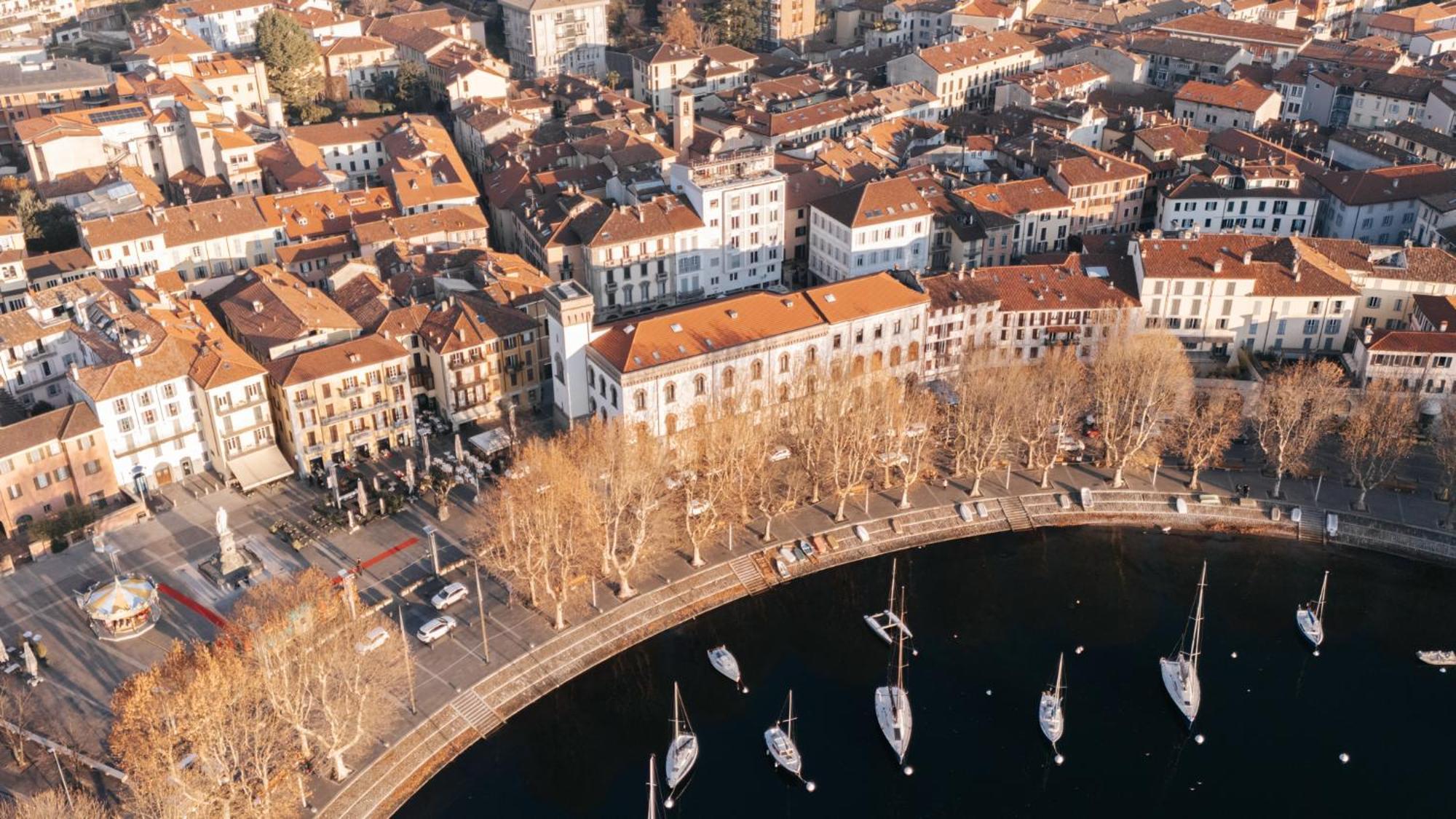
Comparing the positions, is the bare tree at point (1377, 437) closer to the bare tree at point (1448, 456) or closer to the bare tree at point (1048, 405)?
the bare tree at point (1448, 456)

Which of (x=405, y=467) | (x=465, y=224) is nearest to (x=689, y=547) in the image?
(x=405, y=467)

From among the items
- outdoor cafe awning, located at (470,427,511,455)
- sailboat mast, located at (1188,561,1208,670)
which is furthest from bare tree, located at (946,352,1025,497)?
outdoor cafe awning, located at (470,427,511,455)

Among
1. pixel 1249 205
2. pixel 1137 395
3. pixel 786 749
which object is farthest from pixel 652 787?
pixel 1249 205

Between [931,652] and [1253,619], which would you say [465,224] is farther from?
[1253,619]

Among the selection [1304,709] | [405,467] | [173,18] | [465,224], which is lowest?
[1304,709]

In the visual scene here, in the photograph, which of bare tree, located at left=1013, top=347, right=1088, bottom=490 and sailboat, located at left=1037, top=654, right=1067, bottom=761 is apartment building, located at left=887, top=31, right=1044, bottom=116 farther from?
sailboat, located at left=1037, top=654, right=1067, bottom=761

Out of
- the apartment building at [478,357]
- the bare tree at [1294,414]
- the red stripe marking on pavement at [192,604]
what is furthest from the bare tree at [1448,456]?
the red stripe marking on pavement at [192,604]

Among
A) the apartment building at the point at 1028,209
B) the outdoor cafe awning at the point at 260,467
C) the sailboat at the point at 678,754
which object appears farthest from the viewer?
the apartment building at the point at 1028,209
